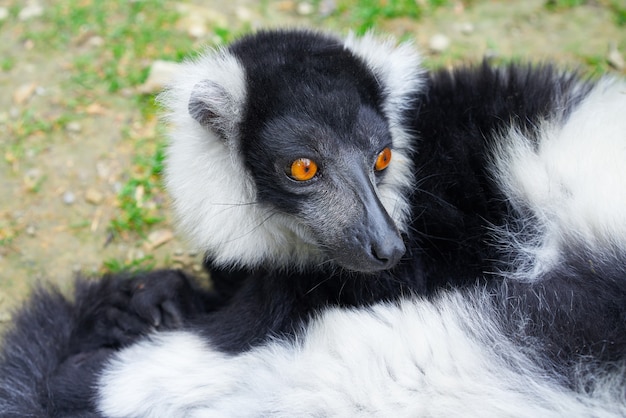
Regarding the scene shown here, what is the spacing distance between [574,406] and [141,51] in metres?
4.11

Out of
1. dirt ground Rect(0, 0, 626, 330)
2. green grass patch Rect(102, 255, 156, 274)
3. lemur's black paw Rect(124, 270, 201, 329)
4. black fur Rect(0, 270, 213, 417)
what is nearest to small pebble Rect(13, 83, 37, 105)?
dirt ground Rect(0, 0, 626, 330)

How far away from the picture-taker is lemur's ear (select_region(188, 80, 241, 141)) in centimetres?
295

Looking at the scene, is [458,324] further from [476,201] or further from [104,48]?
[104,48]

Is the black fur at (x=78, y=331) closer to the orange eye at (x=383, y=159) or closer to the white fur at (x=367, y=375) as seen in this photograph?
the white fur at (x=367, y=375)

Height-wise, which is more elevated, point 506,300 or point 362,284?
point 506,300

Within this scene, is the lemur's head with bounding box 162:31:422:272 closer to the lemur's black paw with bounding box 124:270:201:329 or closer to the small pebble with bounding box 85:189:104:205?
the lemur's black paw with bounding box 124:270:201:329

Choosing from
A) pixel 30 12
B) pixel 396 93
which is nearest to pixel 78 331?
pixel 396 93

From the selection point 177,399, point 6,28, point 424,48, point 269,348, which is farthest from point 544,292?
point 6,28

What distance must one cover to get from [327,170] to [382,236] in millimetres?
410

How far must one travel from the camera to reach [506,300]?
276cm

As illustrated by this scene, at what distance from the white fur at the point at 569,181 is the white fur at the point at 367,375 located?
47 cm

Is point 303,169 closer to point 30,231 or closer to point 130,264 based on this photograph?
point 130,264

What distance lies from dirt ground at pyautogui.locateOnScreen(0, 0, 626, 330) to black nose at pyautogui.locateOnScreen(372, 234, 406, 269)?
5.09ft

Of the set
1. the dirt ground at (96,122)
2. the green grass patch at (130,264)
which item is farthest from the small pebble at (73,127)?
the green grass patch at (130,264)
